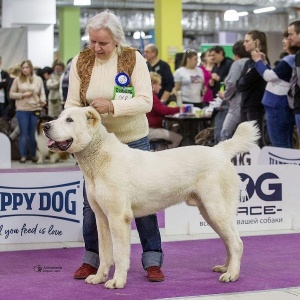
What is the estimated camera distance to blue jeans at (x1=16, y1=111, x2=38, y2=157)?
11.8m

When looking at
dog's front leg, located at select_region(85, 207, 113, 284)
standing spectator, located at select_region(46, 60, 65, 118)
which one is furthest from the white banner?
standing spectator, located at select_region(46, 60, 65, 118)

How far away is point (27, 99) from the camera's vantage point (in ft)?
38.4

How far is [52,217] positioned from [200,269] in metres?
1.50

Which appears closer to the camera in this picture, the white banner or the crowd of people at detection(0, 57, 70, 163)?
the white banner

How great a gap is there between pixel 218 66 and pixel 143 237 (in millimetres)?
7251

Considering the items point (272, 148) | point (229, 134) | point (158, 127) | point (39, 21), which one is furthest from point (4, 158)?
point (39, 21)

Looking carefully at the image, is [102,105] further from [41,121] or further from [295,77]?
[41,121]

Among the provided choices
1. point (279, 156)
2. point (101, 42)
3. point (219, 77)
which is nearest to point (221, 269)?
point (101, 42)

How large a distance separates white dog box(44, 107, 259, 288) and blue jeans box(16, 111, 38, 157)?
304 inches

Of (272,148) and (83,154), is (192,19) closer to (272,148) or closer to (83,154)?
(272,148)

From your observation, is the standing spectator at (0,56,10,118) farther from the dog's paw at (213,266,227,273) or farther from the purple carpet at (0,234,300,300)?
the dog's paw at (213,266,227,273)

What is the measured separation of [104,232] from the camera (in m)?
4.21

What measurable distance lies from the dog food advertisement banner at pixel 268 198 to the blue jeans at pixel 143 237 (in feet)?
5.31
